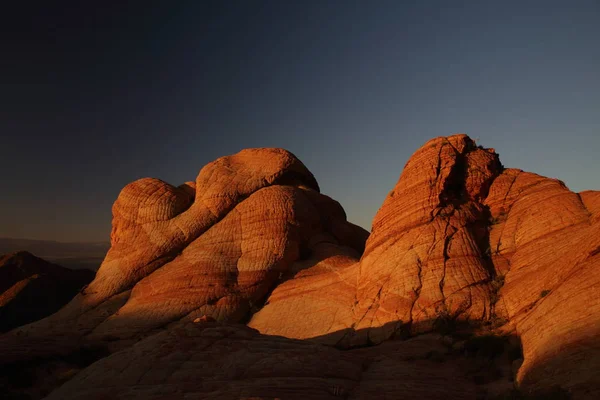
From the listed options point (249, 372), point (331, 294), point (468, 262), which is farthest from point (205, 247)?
point (249, 372)

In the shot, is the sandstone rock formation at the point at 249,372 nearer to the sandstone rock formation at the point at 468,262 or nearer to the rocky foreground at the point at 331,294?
the rocky foreground at the point at 331,294

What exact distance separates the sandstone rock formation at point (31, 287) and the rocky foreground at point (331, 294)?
40.7 feet

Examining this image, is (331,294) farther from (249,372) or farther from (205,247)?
(249,372)

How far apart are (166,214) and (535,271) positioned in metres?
24.1

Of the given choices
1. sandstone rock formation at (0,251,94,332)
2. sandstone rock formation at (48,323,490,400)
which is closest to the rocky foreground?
sandstone rock formation at (48,323,490,400)

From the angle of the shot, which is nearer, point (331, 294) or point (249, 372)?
point (249, 372)

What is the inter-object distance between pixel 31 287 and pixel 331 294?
104 feet

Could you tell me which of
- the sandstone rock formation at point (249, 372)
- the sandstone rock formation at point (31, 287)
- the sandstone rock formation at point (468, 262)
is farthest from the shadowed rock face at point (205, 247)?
the sandstone rock formation at point (31, 287)

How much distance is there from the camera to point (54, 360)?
21328mm

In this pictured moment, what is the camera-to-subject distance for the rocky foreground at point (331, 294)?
41.5 feet

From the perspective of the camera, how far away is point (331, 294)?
24750mm

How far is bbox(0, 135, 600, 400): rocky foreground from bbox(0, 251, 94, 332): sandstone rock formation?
1242 cm

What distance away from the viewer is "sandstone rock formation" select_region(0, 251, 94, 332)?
38.9 metres

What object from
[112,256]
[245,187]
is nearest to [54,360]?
[112,256]
